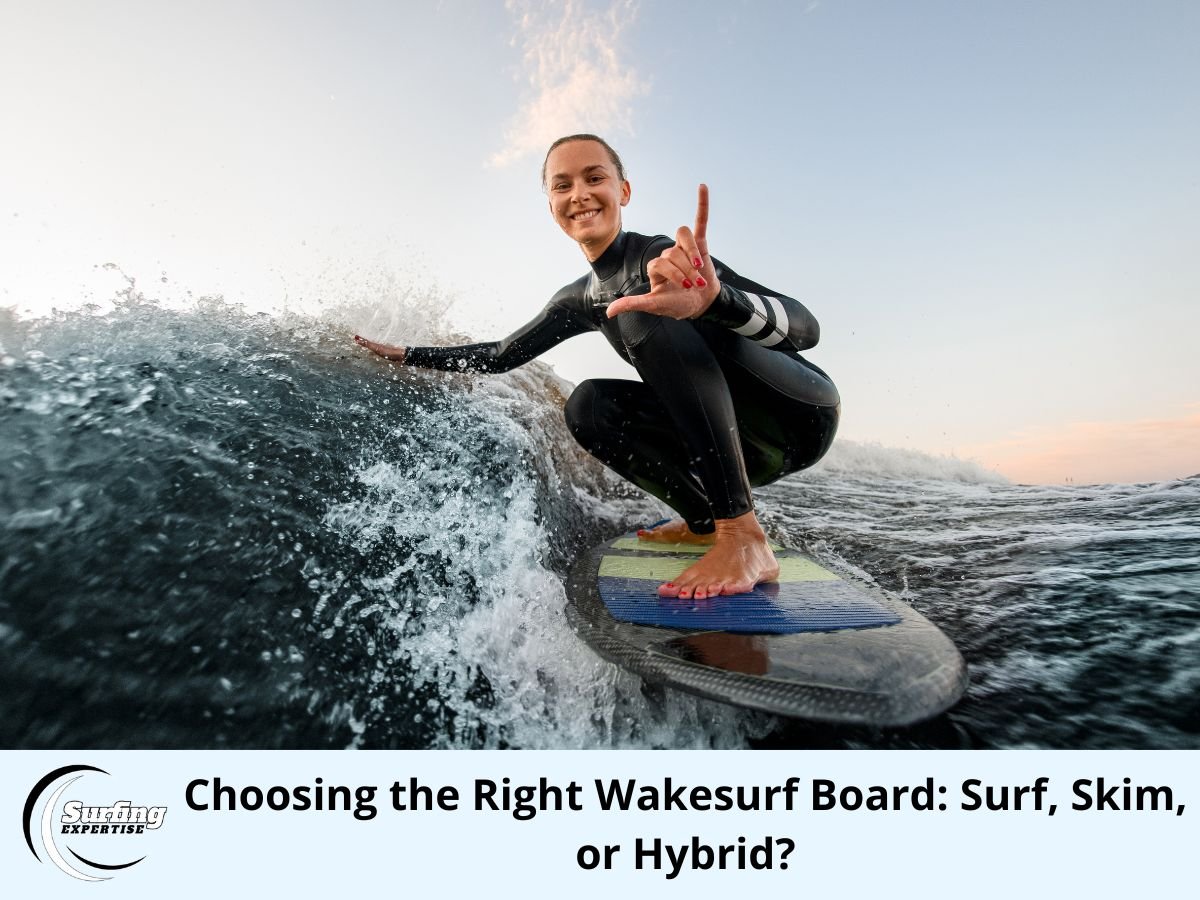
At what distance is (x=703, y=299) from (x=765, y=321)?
0.30 meters

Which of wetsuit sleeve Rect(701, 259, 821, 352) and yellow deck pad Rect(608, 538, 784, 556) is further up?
wetsuit sleeve Rect(701, 259, 821, 352)

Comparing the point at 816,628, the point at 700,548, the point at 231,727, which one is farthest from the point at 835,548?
the point at 231,727

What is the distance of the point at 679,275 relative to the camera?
67.1 inches

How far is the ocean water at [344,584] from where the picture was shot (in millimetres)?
1431

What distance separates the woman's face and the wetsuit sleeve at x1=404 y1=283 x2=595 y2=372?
0.30m

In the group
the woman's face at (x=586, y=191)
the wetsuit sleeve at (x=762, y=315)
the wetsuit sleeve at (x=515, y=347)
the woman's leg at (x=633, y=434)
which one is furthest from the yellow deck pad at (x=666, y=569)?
the woman's face at (x=586, y=191)

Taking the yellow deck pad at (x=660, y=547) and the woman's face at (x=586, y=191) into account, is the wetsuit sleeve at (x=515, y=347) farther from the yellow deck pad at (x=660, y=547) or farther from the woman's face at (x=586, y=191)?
the yellow deck pad at (x=660, y=547)

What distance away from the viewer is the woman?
191cm

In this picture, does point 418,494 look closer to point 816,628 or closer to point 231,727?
point 231,727

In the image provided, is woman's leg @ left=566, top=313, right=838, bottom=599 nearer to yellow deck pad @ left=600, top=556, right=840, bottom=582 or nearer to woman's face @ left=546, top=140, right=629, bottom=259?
yellow deck pad @ left=600, top=556, right=840, bottom=582

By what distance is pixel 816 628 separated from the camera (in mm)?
1580
